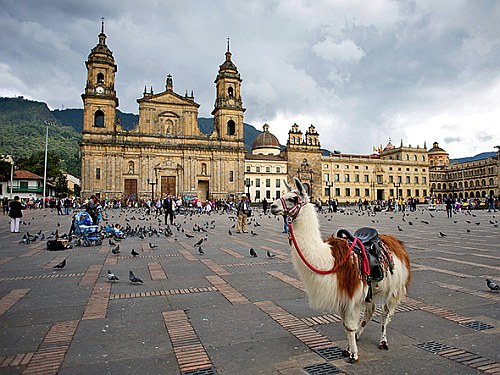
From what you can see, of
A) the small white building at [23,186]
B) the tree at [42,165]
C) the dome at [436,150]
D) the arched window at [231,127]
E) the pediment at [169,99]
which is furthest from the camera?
the dome at [436,150]

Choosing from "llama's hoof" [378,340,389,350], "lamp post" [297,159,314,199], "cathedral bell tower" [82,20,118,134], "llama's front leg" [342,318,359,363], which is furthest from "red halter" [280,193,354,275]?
"lamp post" [297,159,314,199]

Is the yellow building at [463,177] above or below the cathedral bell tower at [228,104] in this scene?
below

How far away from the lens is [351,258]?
11.1 feet

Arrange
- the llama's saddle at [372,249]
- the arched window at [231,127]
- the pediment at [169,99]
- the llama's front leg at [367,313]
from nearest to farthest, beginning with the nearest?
the llama's saddle at [372,249], the llama's front leg at [367,313], the pediment at [169,99], the arched window at [231,127]

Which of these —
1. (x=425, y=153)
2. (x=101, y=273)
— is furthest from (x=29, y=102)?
(x=101, y=273)

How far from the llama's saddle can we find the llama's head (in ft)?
2.16

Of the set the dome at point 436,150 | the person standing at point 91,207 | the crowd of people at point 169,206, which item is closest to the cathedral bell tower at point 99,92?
the crowd of people at point 169,206

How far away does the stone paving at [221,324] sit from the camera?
10.8 ft

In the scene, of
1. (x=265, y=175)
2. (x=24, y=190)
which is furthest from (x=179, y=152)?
(x=24, y=190)

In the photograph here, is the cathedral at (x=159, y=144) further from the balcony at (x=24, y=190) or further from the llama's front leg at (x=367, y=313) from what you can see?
the llama's front leg at (x=367, y=313)

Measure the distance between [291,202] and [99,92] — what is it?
56.1m

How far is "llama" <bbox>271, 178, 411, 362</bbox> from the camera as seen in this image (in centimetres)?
333

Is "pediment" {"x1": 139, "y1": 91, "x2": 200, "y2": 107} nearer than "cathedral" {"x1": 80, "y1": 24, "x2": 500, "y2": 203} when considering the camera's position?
No

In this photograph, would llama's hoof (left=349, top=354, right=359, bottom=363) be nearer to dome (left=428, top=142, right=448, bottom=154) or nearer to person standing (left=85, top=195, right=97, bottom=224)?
person standing (left=85, top=195, right=97, bottom=224)
